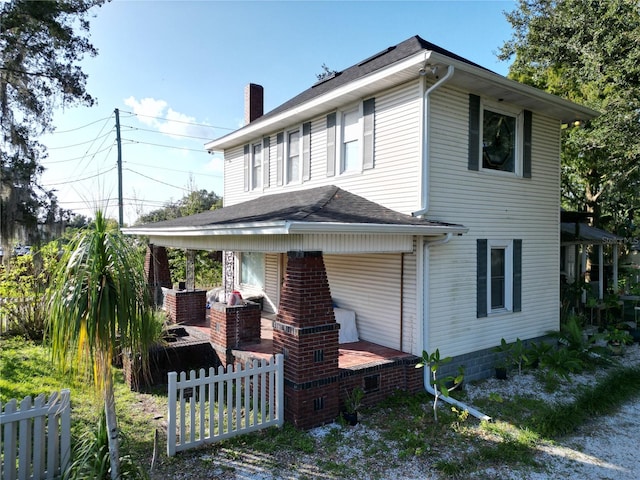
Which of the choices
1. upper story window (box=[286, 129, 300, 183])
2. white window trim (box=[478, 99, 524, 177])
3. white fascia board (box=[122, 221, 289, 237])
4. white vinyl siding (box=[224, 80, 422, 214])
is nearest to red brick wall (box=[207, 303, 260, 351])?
white fascia board (box=[122, 221, 289, 237])

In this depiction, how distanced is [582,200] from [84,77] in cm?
1990

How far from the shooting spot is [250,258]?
→ 12.6m

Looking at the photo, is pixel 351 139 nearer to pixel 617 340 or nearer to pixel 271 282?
pixel 271 282

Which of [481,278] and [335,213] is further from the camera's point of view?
[481,278]

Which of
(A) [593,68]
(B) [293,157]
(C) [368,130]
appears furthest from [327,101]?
(A) [593,68]

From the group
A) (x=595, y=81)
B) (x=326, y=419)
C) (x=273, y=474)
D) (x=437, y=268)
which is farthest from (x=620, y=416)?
(x=595, y=81)

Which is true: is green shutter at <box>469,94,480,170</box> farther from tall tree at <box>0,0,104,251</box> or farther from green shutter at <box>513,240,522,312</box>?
tall tree at <box>0,0,104,251</box>

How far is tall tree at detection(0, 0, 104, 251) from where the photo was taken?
9094mm

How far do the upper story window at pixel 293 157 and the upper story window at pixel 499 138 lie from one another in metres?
4.31

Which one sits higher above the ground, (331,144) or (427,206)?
(331,144)

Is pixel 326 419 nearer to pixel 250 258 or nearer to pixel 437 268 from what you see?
pixel 437 268

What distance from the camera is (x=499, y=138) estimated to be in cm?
852

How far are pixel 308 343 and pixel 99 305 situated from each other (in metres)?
2.94

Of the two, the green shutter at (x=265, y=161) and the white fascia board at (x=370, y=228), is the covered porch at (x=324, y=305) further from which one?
the green shutter at (x=265, y=161)
